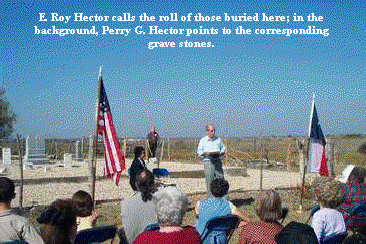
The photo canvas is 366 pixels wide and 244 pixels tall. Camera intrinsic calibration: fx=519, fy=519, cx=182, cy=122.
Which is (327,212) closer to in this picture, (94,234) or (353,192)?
(353,192)

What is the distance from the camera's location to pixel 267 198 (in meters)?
3.78

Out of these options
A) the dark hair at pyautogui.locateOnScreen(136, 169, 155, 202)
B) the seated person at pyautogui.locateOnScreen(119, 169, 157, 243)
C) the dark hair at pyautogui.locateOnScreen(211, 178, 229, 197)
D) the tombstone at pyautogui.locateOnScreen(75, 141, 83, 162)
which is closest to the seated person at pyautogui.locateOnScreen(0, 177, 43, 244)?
the seated person at pyautogui.locateOnScreen(119, 169, 157, 243)

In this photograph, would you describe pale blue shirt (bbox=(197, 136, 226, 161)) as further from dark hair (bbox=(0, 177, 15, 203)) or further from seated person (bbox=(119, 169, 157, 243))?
dark hair (bbox=(0, 177, 15, 203))

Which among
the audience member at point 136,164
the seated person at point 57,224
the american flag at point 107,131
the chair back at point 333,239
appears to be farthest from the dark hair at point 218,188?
the audience member at point 136,164

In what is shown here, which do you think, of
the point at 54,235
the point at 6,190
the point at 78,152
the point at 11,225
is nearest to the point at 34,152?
the point at 78,152

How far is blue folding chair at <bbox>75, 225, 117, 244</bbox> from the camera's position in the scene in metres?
3.59

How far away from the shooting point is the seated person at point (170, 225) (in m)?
3.11

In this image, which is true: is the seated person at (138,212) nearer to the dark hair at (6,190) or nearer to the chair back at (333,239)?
the dark hair at (6,190)

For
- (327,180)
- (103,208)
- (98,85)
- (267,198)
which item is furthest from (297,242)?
(103,208)

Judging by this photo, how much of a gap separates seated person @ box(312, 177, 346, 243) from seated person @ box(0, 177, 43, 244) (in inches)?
88.9

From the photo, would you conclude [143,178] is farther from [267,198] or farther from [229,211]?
[267,198]

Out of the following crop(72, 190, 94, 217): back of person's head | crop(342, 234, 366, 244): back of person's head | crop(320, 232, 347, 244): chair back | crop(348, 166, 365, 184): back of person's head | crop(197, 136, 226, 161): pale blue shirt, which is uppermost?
crop(197, 136, 226, 161): pale blue shirt

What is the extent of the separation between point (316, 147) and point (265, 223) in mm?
5309

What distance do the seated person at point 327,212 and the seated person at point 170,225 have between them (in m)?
1.54
